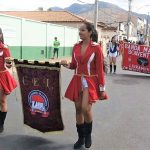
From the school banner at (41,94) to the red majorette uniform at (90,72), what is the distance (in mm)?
252

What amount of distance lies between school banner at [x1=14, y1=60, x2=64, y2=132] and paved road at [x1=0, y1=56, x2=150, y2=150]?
29 centimetres

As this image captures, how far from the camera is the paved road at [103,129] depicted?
20.3 feet

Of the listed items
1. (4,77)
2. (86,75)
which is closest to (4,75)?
(4,77)

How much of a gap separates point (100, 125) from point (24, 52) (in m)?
16.0

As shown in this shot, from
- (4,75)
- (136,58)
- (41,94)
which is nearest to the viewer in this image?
(41,94)

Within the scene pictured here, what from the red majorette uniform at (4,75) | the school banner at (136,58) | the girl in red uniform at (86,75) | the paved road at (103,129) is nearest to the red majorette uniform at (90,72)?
the girl in red uniform at (86,75)

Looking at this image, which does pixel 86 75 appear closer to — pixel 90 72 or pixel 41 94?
pixel 90 72

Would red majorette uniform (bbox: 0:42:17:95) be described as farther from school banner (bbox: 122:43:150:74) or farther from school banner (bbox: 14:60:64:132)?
school banner (bbox: 122:43:150:74)

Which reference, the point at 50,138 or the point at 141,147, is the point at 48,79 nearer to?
the point at 50,138

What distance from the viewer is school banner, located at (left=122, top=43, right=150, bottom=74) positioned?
17.5 m

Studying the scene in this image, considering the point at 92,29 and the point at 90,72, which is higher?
the point at 92,29

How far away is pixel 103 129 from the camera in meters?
7.30

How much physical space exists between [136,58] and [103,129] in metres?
10.9

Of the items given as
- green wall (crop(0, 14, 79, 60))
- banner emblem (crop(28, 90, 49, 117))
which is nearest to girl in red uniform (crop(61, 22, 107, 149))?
banner emblem (crop(28, 90, 49, 117))
